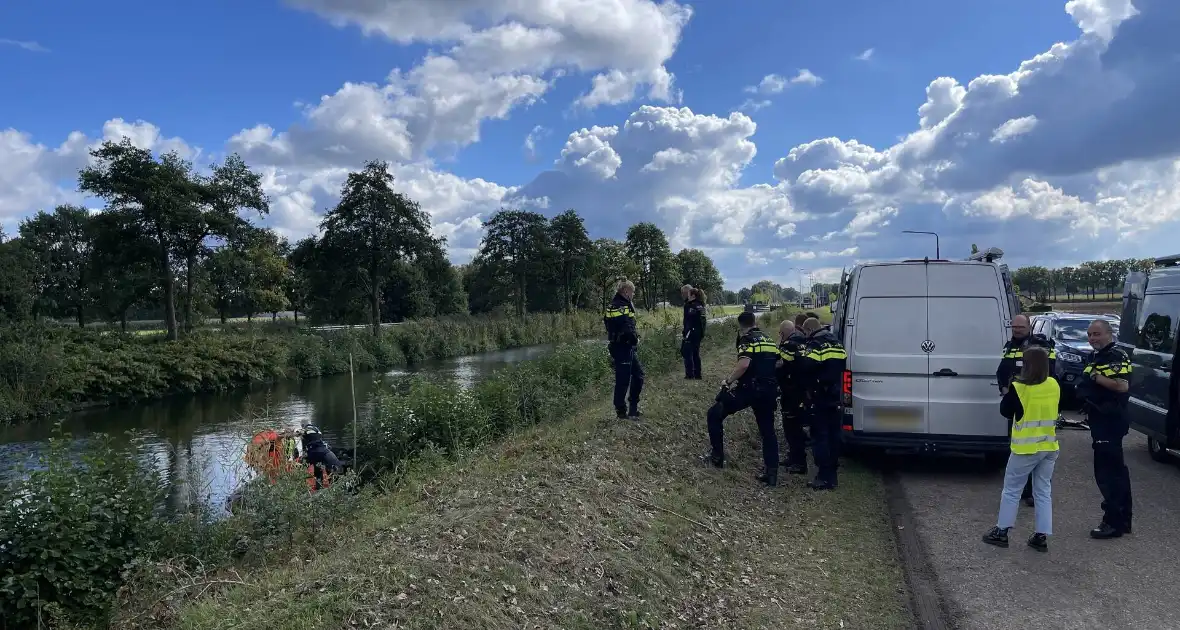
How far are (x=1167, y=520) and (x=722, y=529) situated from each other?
164 inches

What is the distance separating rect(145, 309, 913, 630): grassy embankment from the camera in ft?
12.8

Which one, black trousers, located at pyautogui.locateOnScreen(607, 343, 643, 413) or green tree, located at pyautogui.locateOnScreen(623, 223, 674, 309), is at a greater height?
green tree, located at pyautogui.locateOnScreen(623, 223, 674, 309)

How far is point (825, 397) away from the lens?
7.57 metres

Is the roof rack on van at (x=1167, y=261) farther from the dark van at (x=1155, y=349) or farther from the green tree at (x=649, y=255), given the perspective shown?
the green tree at (x=649, y=255)

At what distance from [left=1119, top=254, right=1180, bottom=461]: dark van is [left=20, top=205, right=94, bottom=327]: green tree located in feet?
179

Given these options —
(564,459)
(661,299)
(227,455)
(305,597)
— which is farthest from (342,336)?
(661,299)

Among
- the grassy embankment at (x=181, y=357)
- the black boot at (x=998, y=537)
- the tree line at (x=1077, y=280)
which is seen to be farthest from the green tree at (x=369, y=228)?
the tree line at (x=1077, y=280)

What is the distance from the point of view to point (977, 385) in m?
7.65

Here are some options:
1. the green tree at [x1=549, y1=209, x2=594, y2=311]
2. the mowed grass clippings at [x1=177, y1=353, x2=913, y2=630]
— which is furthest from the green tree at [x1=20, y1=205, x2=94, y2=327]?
the mowed grass clippings at [x1=177, y1=353, x2=913, y2=630]

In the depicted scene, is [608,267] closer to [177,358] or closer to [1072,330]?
[177,358]

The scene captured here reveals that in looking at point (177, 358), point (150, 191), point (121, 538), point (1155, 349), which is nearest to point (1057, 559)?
point (1155, 349)

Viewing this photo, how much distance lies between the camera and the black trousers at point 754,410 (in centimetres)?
723

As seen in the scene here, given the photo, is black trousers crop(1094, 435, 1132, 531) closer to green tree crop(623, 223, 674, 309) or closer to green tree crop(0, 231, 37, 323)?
green tree crop(0, 231, 37, 323)

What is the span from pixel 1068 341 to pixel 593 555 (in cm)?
1202
